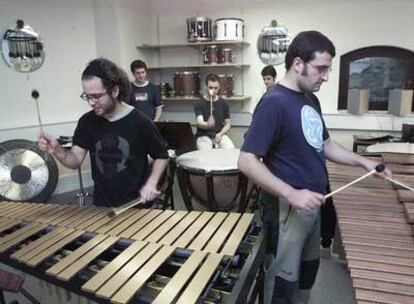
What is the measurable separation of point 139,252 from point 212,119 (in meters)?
3.14

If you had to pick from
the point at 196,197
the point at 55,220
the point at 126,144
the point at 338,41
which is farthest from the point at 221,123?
the point at 55,220

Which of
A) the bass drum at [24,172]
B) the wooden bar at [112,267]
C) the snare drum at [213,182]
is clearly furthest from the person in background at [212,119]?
the wooden bar at [112,267]

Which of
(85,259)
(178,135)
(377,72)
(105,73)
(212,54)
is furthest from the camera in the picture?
(212,54)

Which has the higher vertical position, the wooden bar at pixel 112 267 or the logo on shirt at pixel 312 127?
the logo on shirt at pixel 312 127

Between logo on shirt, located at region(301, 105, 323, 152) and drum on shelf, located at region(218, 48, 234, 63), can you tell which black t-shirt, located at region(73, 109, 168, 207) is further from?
drum on shelf, located at region(218, 48, 234, 63)

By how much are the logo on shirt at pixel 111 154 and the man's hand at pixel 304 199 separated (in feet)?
2.93

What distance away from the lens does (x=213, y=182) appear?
2.93 m

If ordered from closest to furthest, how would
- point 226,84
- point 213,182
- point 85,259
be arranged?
1. point 85,259
2. point 213,182
3. point 226,84

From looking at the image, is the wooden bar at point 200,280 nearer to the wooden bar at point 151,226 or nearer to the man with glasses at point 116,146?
the wooden bar at point 151,226

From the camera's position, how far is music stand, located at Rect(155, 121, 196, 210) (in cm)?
336

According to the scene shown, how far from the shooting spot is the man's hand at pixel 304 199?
4.58 ft

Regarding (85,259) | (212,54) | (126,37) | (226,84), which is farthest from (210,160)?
(126,37)

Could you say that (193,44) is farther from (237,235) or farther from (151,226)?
(237,235)

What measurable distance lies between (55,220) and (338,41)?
4399mm
